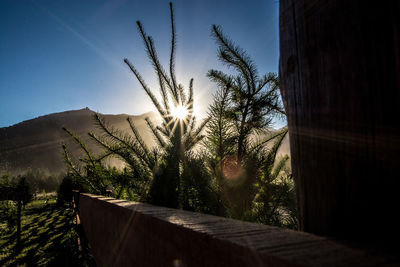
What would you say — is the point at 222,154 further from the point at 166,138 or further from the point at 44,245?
the point at 44,245

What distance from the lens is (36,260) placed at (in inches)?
145

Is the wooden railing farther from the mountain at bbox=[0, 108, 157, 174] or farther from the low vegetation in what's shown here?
the mountain at bbox=[0, 108, 157, 174]

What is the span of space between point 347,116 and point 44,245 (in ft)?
18.9

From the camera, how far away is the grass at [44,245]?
138 inches

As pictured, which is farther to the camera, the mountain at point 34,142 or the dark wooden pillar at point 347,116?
the mountain at point 34,142

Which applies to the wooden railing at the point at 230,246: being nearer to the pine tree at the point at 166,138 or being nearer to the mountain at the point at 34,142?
the pine tree at the point at 166,138

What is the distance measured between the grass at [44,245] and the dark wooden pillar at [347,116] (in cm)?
367

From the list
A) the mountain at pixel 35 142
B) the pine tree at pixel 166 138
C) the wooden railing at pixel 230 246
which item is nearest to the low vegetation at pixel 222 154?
the pine tree at pixel 166 138

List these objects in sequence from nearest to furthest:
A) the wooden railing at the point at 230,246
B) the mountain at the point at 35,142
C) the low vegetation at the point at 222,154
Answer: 1. the wooden railing at the point at 230,246
2. the low vegetation at the point at 222,154
3. the mountain at the point at 35,142

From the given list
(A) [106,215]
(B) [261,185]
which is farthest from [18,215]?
(B) [261,185]

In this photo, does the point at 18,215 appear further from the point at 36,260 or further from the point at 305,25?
the point at 305,25

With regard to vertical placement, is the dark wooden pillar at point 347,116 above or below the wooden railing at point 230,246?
above

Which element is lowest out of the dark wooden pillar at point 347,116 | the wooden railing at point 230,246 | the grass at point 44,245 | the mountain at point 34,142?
the grass at point 44,245

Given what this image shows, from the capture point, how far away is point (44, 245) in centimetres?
441
